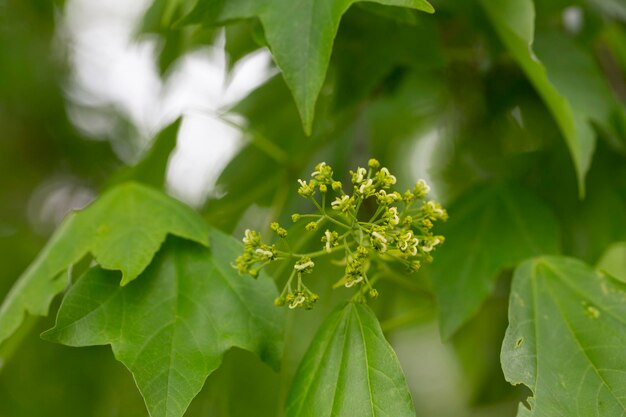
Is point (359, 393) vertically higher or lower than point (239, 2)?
lower

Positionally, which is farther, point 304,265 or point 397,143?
point 397,143

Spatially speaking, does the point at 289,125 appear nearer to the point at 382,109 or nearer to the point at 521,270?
the point at 382,109

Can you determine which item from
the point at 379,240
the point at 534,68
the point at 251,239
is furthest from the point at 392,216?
the point at 534,68

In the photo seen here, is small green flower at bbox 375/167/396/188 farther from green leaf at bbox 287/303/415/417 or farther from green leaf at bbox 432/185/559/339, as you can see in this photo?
green leaf at bbox 432/185/559/339

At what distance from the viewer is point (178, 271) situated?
79 centimetres

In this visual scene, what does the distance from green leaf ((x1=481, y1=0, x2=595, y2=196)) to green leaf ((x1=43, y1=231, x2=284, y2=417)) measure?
0.36m

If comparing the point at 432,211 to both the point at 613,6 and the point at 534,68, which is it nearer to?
the point at 534,68

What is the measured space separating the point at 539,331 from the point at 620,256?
93 centimetres

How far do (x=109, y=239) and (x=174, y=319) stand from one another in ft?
0.39

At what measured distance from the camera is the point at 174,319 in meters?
0.75

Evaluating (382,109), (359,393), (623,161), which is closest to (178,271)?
(359,393)

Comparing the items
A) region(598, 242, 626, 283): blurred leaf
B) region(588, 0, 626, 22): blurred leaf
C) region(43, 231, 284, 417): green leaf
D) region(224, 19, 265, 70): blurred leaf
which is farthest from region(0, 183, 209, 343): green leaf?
region(598, 242, 626, 283): blurred leaf

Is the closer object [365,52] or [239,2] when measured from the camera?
[239,2]

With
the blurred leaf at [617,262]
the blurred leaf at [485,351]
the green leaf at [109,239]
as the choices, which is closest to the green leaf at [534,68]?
the green leaf at [109,239]
